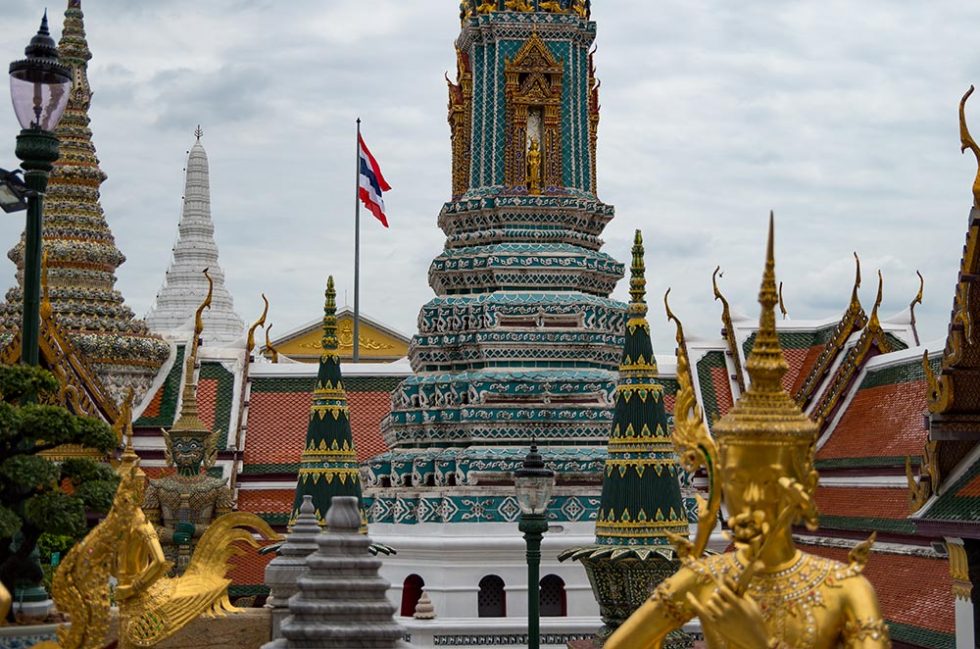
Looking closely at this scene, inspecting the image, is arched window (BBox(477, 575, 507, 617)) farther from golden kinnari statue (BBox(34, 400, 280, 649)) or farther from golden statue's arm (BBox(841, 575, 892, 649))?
golden statue's arm (BBox(841, 575, 892, 649))

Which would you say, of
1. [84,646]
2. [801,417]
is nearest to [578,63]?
[84,646]

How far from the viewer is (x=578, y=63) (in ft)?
71.2

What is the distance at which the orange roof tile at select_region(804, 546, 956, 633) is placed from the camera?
16.7 metres

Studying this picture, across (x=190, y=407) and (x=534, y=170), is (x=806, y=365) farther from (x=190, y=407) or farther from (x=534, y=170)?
(x=190, y=407)

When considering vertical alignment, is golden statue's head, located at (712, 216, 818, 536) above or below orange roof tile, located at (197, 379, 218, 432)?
below

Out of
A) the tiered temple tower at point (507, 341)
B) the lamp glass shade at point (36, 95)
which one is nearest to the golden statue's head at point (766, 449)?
the lamp glass shade at point (36, 95)

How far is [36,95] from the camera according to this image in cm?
1091

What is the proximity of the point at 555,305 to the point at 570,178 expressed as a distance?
184 cm

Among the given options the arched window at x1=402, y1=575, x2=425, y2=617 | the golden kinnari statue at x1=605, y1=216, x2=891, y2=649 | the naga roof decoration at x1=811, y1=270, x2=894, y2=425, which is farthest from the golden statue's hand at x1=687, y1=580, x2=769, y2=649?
the naga roof decoration at x1=811, y1=270, x2=894, y2=425

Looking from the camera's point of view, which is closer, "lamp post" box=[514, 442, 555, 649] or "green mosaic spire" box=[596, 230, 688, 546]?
"lamp post" box=[514, 442, 555, 649]

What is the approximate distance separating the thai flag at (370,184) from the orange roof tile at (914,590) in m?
13.5

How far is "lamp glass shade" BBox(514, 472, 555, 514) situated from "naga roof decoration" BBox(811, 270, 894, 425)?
38.8 ft

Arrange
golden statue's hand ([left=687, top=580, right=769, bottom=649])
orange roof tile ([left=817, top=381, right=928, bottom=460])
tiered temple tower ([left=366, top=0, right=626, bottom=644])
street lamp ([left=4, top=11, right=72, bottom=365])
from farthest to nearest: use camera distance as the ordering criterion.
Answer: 1. orange roof tile ([left=817, top=381, right=928, bottom=460])
2. tiered temple tower ([left=366, top=0, right=626, bottom=644])
3. street lamp ([left=4, top=11, right=72, bottom=365])
4. golden statue's hand ([left=687, top=580, right=769, bottom=649])

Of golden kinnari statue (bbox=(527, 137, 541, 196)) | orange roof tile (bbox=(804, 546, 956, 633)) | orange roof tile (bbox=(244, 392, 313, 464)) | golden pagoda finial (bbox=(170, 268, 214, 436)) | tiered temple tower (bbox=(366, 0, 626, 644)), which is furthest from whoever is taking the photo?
orange roof tile (bbox=(244, 392, 313, 464))
